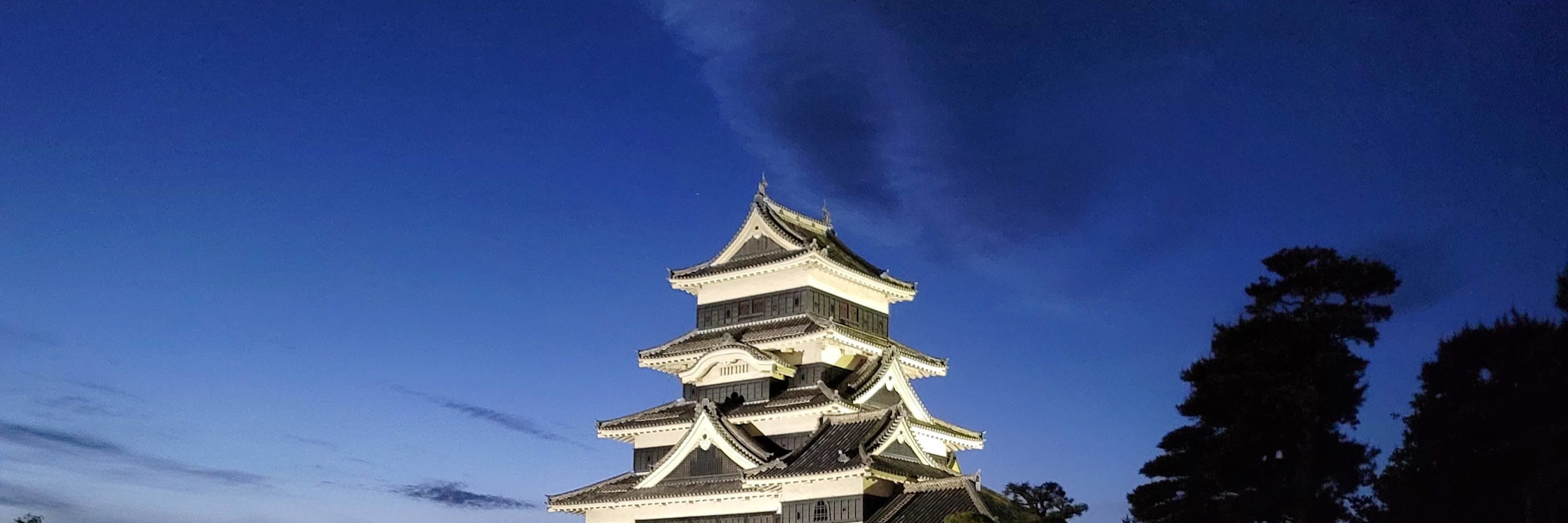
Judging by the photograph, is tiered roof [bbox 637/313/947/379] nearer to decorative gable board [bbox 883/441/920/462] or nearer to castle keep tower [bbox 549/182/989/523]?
castle keep tower [bbox 549/182/989/523]

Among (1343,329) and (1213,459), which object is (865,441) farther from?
(1343,329)

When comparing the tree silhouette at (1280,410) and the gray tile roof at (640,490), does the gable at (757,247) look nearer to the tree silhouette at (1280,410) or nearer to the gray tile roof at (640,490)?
the gray tile roof at (640,490)

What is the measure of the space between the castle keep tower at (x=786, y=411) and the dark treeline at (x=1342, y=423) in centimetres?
773

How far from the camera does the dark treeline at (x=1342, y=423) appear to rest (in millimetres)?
27906

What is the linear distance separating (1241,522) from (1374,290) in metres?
6.86

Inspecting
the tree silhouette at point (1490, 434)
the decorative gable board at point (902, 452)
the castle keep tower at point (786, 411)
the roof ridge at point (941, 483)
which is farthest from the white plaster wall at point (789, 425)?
the tree silhouette at point (1490, 434)

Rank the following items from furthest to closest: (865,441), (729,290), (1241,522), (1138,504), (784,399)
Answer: (729,290) < (784,399) < (865,441) < (1138,504) < (1241,522)

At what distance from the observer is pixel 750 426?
45312 millimetres

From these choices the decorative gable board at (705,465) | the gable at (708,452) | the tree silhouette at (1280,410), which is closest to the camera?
the tree silhouette at (1280,410)

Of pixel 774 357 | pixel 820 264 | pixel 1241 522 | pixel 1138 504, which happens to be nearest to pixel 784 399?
pixel 774 357

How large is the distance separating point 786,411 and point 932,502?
688 centimetres

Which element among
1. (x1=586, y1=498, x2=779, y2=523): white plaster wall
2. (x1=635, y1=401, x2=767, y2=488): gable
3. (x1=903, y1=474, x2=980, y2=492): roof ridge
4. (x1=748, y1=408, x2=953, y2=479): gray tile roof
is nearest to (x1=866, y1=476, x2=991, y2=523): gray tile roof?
(x1=903, y1=474, x2=980, y2=492): roof ridge

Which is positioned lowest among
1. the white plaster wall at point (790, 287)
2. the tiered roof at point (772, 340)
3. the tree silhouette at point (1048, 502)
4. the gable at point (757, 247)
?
the tree silhouette at point (1048, 502)

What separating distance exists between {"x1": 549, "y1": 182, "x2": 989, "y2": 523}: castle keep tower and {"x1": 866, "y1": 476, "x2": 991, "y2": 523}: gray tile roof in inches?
2.3
